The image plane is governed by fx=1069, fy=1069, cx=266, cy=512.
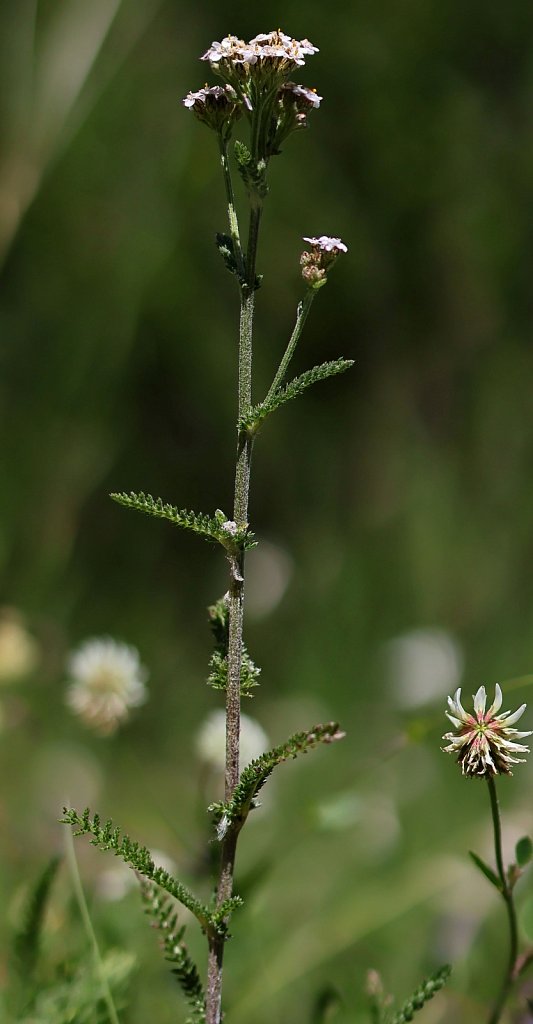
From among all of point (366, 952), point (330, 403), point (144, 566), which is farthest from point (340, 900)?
point (330, 403)

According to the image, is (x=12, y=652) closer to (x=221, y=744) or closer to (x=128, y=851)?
(x=221, y=744)

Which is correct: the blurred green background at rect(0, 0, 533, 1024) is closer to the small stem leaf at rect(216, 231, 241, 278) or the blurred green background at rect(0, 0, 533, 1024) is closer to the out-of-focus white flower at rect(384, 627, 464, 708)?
the out-of-focus white flower at rect(384, 627, 464, 708)

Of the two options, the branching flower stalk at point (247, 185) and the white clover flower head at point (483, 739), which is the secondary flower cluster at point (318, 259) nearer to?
the branching flower stalk at point (247, 185)

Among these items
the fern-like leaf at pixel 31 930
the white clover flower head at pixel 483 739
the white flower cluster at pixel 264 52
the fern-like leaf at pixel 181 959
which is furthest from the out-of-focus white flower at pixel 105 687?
the white flower cluster at pixel 264 52

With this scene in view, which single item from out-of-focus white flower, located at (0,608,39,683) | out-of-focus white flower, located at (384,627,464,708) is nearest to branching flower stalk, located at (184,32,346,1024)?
out-of-focus white flower, located at (0,608,39,683)

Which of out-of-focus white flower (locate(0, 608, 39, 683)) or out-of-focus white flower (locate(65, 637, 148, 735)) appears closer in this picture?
out-of-focus white flower (locate(65, 637, 148, 735))

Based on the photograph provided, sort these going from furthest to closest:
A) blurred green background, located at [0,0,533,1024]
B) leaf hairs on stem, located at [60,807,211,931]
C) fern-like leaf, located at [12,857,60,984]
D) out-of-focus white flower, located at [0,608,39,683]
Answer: blurred green background, located at [0,0,533,1024]
out-of-focus white flower, located at [0,608,39,683]
fern-like leaf, located at [12,857,60,984]
leaf hairs on stem, located at [60,807,211,931]
